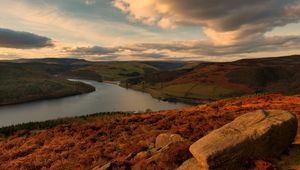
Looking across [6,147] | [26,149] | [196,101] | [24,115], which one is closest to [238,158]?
[26,149]

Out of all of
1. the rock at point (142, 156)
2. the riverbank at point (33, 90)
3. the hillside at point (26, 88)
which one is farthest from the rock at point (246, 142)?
the hillside at point (26, 88)

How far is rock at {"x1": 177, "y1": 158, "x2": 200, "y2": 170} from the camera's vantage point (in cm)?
1199

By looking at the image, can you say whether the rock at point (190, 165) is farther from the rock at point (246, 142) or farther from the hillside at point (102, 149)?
the hillside at point (102, 149)

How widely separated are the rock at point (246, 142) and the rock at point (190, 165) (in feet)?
1.31

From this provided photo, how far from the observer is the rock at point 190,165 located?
12.0m

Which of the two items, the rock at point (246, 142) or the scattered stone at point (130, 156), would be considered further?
the scattered stone at point (130, 156)

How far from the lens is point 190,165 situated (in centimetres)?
1230

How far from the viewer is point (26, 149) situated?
23.4 m

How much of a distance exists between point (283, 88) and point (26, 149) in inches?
6224

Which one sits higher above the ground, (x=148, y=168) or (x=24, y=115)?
(x=148, y=168)

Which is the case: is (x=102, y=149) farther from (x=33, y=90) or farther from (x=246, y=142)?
(x=33, y=90)

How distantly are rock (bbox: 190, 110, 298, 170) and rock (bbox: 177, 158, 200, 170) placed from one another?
0.40m

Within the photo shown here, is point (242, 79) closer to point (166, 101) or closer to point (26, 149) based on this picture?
point (166, 101)

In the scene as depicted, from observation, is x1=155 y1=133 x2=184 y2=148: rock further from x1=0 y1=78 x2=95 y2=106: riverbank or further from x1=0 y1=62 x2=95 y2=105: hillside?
x1=0 y1=62 x2=95 y2=105: hillside
